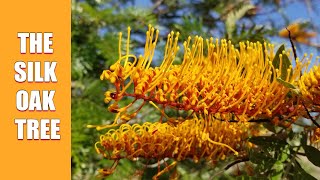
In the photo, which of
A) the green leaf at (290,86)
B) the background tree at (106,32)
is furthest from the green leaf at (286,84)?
the background tree at (106,32)

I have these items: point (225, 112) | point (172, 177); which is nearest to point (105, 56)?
point (172, 177)

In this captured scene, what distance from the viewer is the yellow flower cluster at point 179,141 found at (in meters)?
0.47

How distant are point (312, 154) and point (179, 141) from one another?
0.10 m

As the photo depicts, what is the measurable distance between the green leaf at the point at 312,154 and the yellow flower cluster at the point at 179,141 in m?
0.05

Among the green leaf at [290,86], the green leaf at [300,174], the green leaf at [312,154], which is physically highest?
the green leaf at [290,86]

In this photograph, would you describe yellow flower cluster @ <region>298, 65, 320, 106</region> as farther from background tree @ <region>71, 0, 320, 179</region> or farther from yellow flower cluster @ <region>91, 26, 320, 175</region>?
background tree @ <region>71, 0, 320, 179</region>

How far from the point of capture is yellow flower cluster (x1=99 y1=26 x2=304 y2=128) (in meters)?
0.39

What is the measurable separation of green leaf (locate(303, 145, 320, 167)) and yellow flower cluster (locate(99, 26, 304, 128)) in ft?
0.17

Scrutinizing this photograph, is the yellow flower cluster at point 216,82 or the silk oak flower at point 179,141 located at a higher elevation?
the yellow flower cluster at point 216,82

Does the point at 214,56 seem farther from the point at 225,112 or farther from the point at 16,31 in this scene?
the point at 16,31

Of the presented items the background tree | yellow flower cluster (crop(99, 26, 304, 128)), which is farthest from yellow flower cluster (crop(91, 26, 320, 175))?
the background tree

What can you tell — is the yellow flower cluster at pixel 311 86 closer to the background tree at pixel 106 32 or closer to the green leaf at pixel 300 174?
A: the green leaf at pixel 300 174

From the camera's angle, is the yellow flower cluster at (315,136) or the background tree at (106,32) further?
the background tree at (106,32)

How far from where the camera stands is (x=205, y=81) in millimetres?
404
